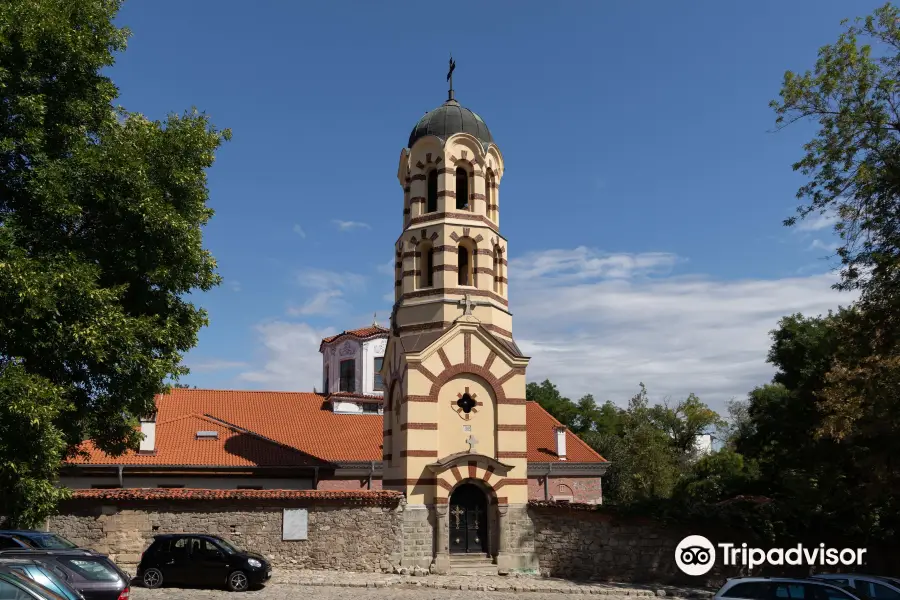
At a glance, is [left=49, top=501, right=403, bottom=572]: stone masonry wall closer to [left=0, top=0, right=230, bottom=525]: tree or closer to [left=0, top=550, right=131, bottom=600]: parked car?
[left=0, top=0, right=230, bottom=525]: tree

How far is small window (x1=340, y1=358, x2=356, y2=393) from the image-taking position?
41669mm

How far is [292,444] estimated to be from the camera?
1254 inches

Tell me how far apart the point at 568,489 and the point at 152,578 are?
65.1ft

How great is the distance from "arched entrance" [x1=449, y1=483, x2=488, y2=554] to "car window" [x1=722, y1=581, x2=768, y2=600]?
10.2m

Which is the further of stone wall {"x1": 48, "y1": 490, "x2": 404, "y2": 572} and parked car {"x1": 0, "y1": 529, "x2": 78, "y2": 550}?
stone wall {"x1": 48, "y1": 490, "x2": 404, "y2": 572}

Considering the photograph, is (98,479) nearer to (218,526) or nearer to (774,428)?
(218,526)

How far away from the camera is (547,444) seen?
35.1 meters

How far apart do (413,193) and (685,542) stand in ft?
45.9

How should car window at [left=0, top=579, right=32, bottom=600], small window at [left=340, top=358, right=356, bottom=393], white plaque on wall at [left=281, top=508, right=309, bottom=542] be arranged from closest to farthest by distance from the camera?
car window at [left=0, top=579, right=32, bottom=600] < white plaque on wall at [left=281, top=508, right=309, bottom=542] < small window at [left=340, top=358, right=356, bottom=393]

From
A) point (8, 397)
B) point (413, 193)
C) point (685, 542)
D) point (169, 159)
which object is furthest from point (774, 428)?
point (8, 397)

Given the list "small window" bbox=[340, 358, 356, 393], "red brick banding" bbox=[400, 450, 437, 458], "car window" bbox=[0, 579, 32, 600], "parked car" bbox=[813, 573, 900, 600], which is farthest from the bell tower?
"small window" bbox=[340, 358, 356, 393]

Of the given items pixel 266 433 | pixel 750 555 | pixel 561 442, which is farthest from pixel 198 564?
pixel 561 442

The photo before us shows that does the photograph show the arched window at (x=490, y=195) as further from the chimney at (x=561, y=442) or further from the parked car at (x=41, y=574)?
the parked car at (x=41, y=574)

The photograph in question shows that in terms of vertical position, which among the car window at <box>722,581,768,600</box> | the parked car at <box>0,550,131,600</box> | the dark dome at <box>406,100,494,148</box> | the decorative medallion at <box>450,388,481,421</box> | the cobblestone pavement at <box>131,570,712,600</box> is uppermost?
the dark dome at <box>406,100,494,148</box>
